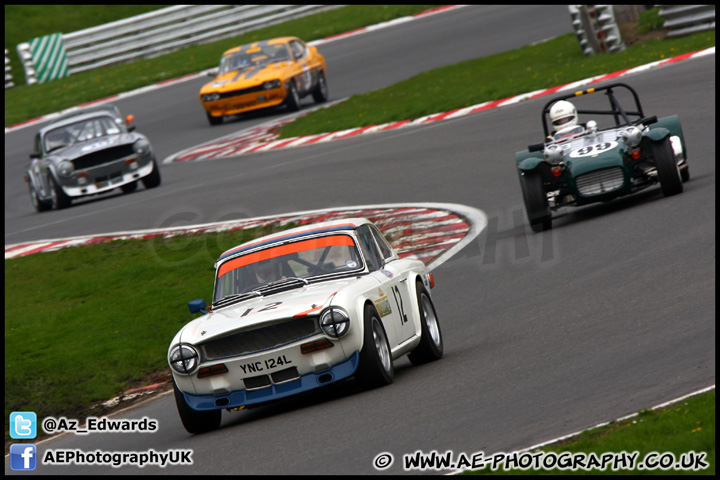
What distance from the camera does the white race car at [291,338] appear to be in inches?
303

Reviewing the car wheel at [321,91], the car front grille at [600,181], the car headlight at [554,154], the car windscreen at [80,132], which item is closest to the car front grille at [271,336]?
the car front grille at [600,181]

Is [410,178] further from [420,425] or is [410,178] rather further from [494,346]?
[420,425]

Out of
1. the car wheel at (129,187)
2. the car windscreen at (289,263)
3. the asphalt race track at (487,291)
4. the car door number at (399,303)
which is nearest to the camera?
the asphalt race track at (487,291)

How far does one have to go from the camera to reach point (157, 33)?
122 feet

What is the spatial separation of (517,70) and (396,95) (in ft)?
8.53

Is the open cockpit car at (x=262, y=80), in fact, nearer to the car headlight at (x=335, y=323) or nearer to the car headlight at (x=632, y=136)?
the car headlight at (x=632, y=136)

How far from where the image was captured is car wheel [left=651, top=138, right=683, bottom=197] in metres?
12.6

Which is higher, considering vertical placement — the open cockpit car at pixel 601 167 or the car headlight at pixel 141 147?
the open cockpit car at pixel 601 167

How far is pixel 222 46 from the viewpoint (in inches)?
1421

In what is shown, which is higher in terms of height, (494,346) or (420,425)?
(420,425)

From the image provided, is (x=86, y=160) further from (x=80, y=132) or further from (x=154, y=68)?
(x=154, y=68)

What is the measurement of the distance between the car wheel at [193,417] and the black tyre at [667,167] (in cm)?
654

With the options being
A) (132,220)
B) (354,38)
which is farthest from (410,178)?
(354,38)

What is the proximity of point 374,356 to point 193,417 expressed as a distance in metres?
1.26
